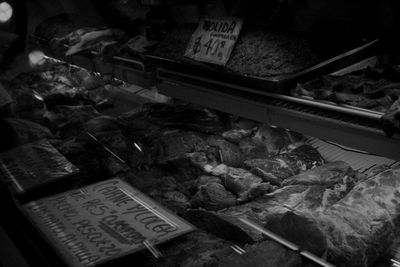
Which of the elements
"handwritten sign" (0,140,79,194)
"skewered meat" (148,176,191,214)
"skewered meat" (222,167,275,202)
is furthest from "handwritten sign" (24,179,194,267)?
"skewered meat" (222,167,275,202)

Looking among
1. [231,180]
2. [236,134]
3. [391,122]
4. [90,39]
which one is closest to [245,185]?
[231,180]

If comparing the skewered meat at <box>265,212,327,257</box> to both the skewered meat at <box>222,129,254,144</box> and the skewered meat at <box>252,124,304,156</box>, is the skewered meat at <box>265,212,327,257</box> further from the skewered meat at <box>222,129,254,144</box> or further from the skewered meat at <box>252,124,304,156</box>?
the skewered meat at <box>222,129,254,144</box>

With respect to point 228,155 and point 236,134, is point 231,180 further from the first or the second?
point 236,134

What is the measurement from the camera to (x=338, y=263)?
5.36 ft

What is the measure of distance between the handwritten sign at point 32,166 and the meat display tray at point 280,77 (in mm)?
968

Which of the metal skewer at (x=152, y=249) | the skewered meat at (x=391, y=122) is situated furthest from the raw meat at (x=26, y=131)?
the skewered meat at (x=391, y=122)

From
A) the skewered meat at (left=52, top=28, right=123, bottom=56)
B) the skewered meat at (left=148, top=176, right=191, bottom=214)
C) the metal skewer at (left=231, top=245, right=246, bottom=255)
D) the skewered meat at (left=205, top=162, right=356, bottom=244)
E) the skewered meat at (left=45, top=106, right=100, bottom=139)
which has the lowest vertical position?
the skewered meat at (left=45, top=106, right=100, bottom=139)

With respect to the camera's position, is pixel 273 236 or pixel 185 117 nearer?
pixel 273 236

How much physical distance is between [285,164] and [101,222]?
107 centimetres

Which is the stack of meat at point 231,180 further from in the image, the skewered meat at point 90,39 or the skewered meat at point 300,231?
the skewered meat at point 90,39

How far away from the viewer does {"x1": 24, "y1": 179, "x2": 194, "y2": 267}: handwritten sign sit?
1.71 metres

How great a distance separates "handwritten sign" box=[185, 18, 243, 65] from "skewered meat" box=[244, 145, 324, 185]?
0.66 metres

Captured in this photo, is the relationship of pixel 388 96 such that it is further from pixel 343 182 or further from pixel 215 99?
pixel 215 99

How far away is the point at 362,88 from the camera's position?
2076 mm
